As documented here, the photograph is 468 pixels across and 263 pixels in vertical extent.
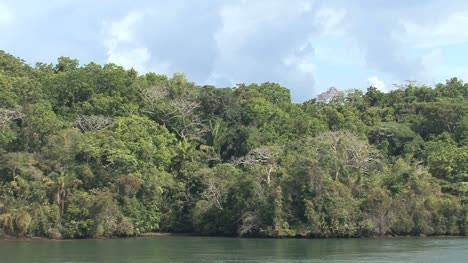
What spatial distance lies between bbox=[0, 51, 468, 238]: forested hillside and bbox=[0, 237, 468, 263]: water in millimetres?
2877

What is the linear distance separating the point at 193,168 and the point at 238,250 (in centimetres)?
1944

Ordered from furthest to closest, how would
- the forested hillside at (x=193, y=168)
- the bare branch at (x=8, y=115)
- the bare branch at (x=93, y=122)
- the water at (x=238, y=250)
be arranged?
the bare branch at (x=93, y=122) → the bare branch at (x=8, y=115) → the forested hillside at (x=193, y=168) → the water at (x=238, y=250)

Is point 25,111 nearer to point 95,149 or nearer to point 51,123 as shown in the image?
point 51,123

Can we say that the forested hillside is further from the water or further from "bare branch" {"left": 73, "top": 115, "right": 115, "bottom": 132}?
the water

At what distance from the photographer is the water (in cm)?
3488

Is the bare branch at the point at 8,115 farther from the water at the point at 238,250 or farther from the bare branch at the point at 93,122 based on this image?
the water at the point at 238,250

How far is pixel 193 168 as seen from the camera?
194 feet

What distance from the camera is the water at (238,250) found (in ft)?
114

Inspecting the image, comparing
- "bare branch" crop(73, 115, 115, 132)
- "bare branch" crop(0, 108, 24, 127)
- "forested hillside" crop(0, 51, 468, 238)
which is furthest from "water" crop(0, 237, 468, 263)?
"bare branch" crop(73, 115, 115, 132)

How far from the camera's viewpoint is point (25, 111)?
5469cm

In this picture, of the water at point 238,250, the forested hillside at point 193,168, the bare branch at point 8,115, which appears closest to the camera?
the water at point 238,250

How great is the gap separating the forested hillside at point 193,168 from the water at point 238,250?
9.44 ft

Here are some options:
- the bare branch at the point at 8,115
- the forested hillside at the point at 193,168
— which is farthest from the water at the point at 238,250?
the bare branch at the point at 8,115

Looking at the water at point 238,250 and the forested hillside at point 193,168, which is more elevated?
the forested hillside at point 193,168
